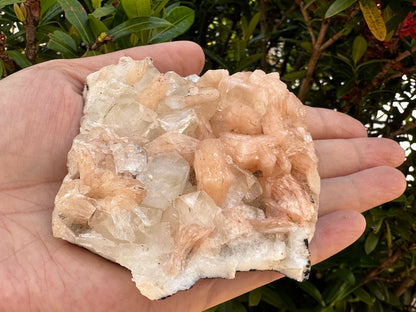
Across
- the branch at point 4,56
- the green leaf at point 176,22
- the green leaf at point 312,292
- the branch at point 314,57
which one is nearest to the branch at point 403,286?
the green leaf at point 312,292

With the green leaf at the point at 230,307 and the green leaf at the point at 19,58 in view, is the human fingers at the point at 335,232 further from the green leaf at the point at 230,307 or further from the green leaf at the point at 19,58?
the green leaf at the point at 19,58

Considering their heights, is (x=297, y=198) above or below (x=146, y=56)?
below

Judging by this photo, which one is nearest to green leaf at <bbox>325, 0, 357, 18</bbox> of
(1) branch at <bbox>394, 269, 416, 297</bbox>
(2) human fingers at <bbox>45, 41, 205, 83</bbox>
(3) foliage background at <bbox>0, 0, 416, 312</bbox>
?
(3) foliage background at <bbox>0, 0, 416, 312</bbox>

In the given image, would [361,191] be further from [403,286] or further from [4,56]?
[4,56]

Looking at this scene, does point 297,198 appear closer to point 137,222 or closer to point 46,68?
point 137,222

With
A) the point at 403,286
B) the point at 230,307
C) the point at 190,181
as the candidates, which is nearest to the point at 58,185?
the point at 190,181

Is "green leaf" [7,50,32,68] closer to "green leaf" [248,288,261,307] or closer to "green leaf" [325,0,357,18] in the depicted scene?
"green leaf" [325,0,357,18]

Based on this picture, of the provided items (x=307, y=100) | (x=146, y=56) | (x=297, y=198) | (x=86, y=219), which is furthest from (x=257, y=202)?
(x=307, y=100)
